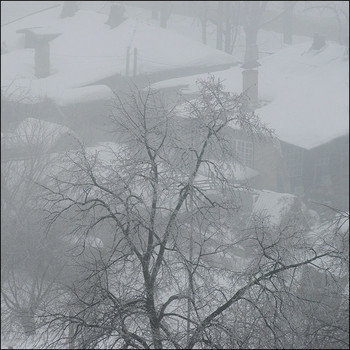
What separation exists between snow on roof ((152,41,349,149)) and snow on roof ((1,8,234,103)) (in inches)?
75.5

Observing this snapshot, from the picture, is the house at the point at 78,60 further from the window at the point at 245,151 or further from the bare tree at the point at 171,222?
the bare tree at the point at 171,222

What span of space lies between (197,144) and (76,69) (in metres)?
12.5

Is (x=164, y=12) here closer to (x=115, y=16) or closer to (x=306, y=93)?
(x=115, y=16)

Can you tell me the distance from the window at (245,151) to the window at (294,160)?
643cm

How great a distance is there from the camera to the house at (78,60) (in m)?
12.5

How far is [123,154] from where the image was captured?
521cm

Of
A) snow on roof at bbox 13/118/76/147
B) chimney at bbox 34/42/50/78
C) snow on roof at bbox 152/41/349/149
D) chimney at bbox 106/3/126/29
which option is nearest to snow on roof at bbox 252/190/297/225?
snow on roof at bbox 152/41/349/149

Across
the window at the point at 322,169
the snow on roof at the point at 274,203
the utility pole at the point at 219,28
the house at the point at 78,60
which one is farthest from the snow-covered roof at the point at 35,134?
the window at the point at 322,169

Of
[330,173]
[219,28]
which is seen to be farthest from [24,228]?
[330,173]

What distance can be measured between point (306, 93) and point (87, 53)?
7.06 meters

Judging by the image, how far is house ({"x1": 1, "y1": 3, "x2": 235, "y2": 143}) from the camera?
12484 millimetres

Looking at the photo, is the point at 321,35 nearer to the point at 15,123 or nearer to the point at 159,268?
the point at 15,123

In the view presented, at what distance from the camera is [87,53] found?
16.9 metres

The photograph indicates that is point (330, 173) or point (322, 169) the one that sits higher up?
point (322, 169)
